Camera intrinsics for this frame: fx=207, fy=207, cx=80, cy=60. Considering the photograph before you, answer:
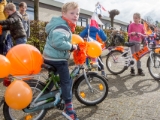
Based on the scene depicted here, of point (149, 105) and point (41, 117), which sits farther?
point (149, 105)

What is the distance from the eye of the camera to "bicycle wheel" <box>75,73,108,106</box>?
4074 mm

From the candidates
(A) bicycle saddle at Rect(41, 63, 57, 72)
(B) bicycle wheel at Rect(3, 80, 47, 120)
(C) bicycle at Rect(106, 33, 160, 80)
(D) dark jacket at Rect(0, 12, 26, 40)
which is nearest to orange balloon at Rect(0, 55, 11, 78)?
(B) bicycle wheel at Rect(3, 80, 47, 120)

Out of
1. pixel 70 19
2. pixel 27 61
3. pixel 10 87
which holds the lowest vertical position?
pixel 10 87

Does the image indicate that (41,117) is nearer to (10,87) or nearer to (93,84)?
(10,87)

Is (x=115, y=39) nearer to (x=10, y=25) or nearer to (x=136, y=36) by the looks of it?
(x=136, y=36)

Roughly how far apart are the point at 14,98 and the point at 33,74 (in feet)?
1.74

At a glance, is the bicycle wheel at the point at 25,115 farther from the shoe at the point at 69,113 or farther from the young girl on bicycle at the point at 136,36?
the young girl on bicycle at the point at 136,36

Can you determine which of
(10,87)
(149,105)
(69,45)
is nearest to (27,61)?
(10,87)

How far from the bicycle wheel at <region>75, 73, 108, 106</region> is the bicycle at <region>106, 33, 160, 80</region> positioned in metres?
2.67

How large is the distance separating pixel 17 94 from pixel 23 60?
50 centimetres

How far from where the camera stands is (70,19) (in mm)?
3291

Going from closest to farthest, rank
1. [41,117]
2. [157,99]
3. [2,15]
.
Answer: [41,117] < [157,99] < [2,15]

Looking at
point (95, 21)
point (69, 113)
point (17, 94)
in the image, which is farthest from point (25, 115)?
point (95, 21)

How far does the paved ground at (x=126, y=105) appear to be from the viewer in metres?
3.74
